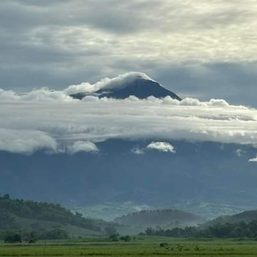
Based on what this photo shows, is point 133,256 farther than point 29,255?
No

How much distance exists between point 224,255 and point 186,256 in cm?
863

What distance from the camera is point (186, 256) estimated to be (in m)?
148

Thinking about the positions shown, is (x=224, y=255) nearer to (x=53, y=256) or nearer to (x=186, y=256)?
(x=186, y=256)

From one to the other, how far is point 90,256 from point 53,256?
22.6 ft

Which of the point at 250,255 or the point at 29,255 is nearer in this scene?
the point at 250,255

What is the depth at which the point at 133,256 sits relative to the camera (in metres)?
148

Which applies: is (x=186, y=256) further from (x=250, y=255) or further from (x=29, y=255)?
(x=29, y=255)

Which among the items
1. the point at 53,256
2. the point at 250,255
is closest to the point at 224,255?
the point at 250,255

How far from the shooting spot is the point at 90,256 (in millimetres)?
154125

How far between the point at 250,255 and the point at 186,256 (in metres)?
11.2

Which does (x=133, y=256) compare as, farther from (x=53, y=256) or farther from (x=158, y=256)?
(x=53, y=256)

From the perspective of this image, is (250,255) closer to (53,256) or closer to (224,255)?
(224,255)

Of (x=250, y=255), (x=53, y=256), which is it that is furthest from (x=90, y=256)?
(x=250, y=255)

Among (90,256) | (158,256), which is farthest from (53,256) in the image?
(158,256)
